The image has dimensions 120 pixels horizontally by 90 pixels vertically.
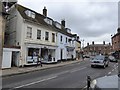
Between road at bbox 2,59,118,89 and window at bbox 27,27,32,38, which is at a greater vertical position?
window at bbox 27,27,32,38

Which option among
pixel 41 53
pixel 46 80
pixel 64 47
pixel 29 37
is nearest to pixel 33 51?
pixel 29 37

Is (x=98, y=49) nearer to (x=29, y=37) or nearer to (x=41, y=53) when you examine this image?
(x=41, y=53)

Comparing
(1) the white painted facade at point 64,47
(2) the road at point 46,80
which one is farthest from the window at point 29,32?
(1) the white painted facade at point 64,47

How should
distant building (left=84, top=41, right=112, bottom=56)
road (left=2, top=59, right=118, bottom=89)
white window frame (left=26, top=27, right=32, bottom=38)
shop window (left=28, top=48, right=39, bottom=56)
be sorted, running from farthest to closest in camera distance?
distant building (left=84, top=41, right=112, bottom=56)
shop window (left=28, top=48, right=39, bottom=56)
white window frame (left=26, top=27, right=32, bottom=38)
road (left=2, top=59, right=118, bottom=89)

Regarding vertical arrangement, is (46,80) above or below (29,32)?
below

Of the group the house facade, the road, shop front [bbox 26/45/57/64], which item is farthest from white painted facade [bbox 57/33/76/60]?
the road

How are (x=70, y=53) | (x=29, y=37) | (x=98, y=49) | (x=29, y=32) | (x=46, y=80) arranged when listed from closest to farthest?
(x=46, y=80) < (x=29, y=37) < (x=29, y=32) < (x=70, y=53) < (x=98, y=49)

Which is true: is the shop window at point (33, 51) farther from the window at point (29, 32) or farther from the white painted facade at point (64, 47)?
the white painted facade at point (64, 47)

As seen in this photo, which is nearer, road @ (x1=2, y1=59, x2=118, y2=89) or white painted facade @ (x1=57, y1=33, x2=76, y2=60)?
road @ (x1=2, y1=59, x2=118, y2=89)

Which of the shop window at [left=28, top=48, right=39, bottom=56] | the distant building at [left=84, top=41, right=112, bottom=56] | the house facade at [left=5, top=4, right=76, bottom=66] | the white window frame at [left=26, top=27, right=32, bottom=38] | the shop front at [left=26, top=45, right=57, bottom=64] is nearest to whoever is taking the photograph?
the house facade at [left=5, top=4, right=76, bottom=66]

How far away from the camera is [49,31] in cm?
3344

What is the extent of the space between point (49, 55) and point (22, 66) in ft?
30.8

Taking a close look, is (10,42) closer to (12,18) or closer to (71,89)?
(12,18)

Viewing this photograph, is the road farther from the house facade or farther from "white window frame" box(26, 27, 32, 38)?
"white window frame" box(26, 27, 32, 38)
